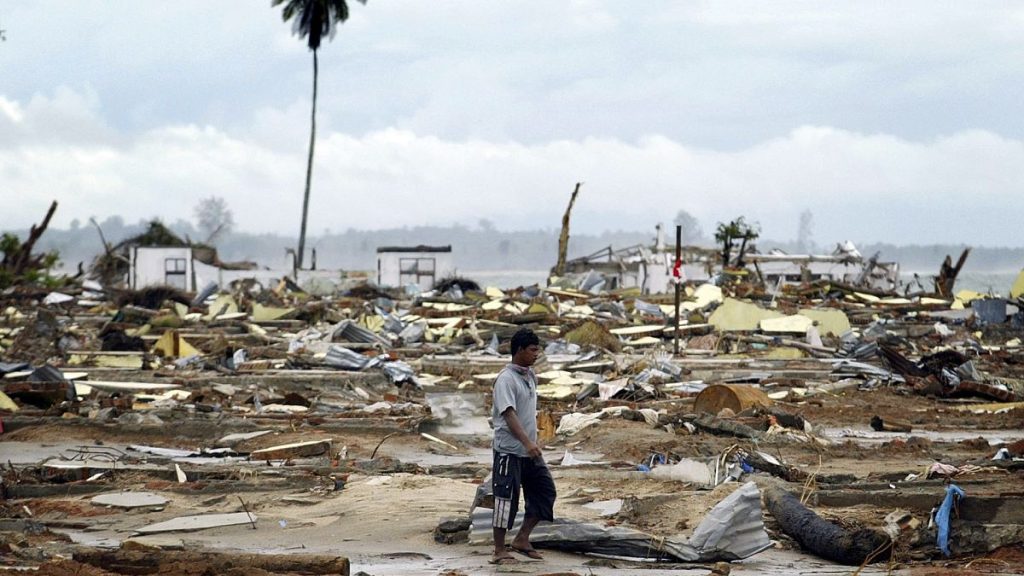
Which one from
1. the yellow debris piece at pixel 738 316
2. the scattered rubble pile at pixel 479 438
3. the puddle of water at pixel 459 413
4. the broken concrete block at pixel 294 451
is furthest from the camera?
the yellow debris piece at pixel 738 316

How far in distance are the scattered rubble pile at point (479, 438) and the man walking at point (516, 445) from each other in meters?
0.37

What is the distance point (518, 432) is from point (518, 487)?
412 mm

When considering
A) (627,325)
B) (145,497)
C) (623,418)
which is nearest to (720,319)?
(627,325)

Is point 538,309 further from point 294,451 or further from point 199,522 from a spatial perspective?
point 199,522

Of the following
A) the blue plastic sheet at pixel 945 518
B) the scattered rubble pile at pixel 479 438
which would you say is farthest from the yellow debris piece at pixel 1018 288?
the blue plastic sheet at pixel 945 518

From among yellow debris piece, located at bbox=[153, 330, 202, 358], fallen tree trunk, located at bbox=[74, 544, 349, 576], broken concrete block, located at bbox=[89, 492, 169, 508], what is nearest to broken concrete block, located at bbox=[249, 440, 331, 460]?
broken concrete block, located at bbox=[89, 492, 169, 508]

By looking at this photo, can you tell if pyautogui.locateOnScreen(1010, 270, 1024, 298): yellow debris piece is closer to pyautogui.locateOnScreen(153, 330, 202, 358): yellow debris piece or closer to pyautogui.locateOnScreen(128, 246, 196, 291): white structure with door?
pyautogui.locateOnScreen(153, 330, 202, 358): yellow debris piece

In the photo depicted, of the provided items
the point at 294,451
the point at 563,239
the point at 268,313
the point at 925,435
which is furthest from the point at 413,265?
the point at 294,451

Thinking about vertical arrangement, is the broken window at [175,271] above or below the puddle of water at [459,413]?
above

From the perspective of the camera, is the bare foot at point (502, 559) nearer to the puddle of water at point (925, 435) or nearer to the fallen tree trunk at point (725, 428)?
the fallen tree trunk at point (725, 428)

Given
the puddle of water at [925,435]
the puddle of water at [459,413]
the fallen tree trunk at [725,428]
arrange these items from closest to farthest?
the fallen tree trunk at [725,428] < the puddle of water at [925,435] < the puddle of water at [459,413]

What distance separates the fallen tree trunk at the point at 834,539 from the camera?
26.3 feet

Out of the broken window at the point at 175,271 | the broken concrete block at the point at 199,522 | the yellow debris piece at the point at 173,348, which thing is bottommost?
the broken concrete block at the point at 199,522

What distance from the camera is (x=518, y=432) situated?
7.67 metres
